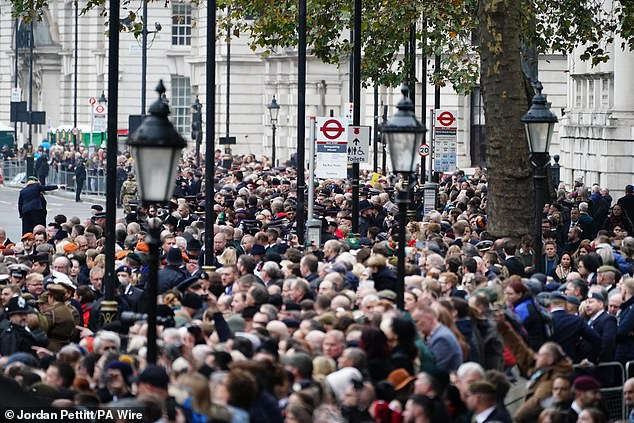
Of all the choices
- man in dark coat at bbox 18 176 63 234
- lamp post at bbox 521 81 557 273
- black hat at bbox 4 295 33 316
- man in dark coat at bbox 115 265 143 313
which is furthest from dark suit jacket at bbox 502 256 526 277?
man in dark coat at bbox 18 176 63 234

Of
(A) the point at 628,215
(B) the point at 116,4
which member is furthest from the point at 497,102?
(B) the point at 116,4

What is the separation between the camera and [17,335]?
14.3 metres

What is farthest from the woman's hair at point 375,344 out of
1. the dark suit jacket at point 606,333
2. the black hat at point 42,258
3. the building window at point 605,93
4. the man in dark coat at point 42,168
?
the man in dark coat at point 42,168

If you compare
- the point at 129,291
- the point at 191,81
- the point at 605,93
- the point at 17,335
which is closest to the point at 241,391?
the point at 17,335

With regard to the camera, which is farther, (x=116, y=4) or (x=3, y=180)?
(x=3, y=180)

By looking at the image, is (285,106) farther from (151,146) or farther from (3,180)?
(151,146)

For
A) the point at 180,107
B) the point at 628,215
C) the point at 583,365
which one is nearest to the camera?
the point at 583,365

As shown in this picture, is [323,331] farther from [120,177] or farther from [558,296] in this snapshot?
[120,177]

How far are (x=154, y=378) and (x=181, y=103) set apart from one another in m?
66.8

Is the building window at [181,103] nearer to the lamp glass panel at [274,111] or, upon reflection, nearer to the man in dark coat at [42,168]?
the man in dark coat at [42,168]

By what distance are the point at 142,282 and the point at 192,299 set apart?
158 inches

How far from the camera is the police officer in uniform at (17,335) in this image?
14.1 m

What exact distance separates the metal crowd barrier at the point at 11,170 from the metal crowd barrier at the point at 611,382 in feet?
176

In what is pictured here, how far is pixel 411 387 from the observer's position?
461 inches
